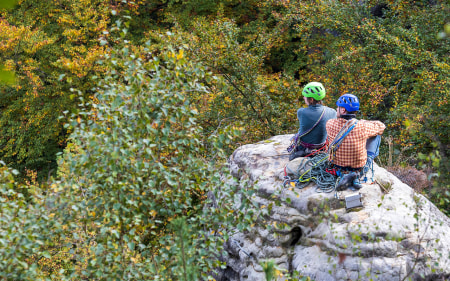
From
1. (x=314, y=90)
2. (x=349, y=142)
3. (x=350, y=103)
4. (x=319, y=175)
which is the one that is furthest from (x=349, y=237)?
(x=314, y=90)

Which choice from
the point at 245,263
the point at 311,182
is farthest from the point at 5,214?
the point at 311,182

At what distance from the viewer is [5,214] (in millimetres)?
4023

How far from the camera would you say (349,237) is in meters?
5.37

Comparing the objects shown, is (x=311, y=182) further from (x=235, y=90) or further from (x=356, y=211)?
(x=235, y=90)

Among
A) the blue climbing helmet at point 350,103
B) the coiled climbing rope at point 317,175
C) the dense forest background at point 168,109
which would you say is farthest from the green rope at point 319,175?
the dense forest background at point 168,109

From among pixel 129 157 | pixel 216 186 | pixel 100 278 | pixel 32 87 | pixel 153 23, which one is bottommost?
pixel 32 87

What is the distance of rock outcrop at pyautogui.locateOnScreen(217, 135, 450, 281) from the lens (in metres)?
5.02

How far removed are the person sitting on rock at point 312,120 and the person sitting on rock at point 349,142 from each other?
1.73 feet

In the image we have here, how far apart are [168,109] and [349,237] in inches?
116

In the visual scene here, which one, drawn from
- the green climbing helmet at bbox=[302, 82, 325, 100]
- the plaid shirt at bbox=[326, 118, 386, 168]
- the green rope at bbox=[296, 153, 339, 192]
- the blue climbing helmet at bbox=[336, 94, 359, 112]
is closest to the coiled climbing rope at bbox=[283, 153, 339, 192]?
Result: the green rope at bbox=[296, 153, 339, 192]

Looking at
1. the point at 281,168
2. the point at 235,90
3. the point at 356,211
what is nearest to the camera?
the point at 356,211

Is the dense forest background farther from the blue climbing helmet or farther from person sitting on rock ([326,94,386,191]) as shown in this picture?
the blue climbing helmet

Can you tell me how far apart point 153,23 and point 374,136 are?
15.1 metres

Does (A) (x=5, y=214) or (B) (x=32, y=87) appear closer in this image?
(A) (x=5, y=214)
